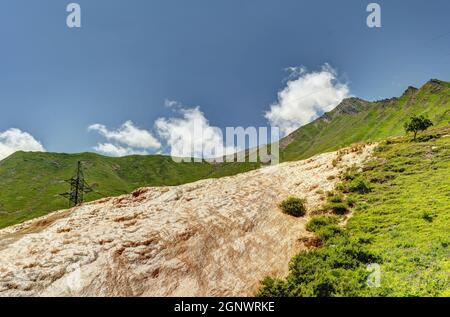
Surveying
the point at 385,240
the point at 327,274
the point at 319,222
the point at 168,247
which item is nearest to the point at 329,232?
the point at 319,222

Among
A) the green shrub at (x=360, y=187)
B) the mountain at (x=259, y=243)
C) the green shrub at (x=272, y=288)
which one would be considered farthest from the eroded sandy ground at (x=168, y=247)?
the green shrub at (x=360, y=187)

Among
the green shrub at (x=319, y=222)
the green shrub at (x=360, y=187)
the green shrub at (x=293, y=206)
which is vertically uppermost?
the green shrub at (x=360, y=187)

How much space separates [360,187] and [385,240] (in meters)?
9.64

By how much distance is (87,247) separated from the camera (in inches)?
831

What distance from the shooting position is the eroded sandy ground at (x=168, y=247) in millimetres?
18422

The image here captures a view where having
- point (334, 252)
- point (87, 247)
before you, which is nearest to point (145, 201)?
point (87, 247)

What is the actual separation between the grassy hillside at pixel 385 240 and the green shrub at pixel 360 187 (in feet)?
0.28

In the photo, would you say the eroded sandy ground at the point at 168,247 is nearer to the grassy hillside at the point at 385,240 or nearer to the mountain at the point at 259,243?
the mountain at the point at 259,243

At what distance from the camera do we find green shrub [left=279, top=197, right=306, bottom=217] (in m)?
28.6

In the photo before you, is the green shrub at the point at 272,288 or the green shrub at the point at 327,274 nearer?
the green shrub at the point at 327,274

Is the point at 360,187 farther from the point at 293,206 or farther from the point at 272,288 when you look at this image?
the point at 272,288

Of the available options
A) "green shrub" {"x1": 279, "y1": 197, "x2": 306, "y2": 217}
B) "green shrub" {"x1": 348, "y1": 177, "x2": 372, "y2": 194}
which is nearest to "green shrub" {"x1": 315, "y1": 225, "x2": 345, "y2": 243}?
"green shrub" {"x1": 279, "y1": 197, "x2": 306, "y2": 217}

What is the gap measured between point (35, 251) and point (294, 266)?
1628 cm

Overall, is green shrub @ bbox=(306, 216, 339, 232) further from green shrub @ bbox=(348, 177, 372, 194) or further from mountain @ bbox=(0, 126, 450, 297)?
green shrub @ bbox=(348, 177, 372, 194)
